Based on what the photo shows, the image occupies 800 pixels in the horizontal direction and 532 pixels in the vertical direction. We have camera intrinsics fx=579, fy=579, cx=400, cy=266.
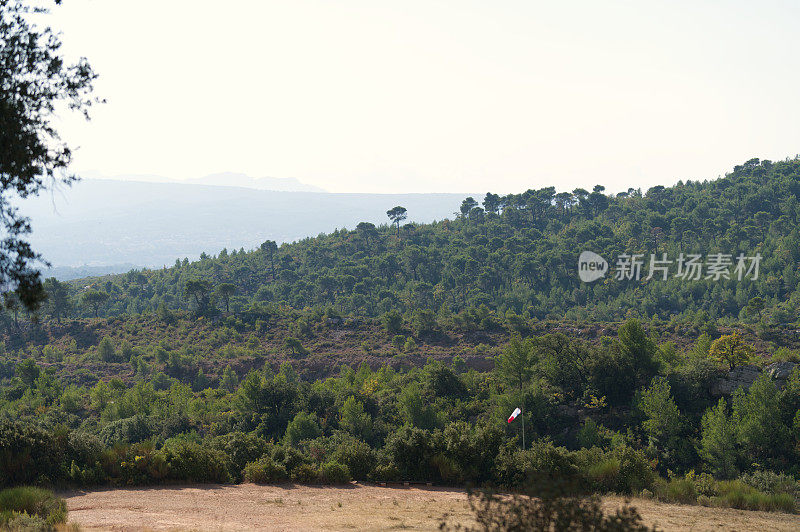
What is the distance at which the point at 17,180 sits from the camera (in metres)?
12.3

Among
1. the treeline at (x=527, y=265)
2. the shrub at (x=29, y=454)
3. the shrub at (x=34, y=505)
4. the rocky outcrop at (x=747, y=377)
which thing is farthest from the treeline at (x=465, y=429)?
the treeline at (x=527, y=265)

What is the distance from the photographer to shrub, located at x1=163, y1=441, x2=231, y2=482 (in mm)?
18016

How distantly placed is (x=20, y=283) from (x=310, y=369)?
52.3 metres

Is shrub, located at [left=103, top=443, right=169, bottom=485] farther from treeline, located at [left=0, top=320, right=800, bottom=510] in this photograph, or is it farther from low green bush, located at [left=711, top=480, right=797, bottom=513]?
low green bush, located at [left=711, top=480, right=797, bottom=513]

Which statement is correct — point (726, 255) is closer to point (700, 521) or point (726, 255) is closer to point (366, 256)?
point (366, 256)

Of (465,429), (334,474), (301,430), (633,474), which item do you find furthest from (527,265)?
(334,474)

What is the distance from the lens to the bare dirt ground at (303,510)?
13.1 m

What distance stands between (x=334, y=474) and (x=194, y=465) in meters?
4.40

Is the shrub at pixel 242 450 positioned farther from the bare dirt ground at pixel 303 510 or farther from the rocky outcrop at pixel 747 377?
the rocky outcrop at pixel 747 377

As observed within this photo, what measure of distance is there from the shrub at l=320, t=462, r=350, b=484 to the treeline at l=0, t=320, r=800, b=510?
2.5 inches

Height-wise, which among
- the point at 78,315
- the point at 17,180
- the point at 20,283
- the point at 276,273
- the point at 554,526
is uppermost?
the point at 17,180

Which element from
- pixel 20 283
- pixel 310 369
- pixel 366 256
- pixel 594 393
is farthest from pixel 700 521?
pixel 366 256

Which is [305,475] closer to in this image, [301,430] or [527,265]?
[301,430]

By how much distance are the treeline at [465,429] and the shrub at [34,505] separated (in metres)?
3.55
